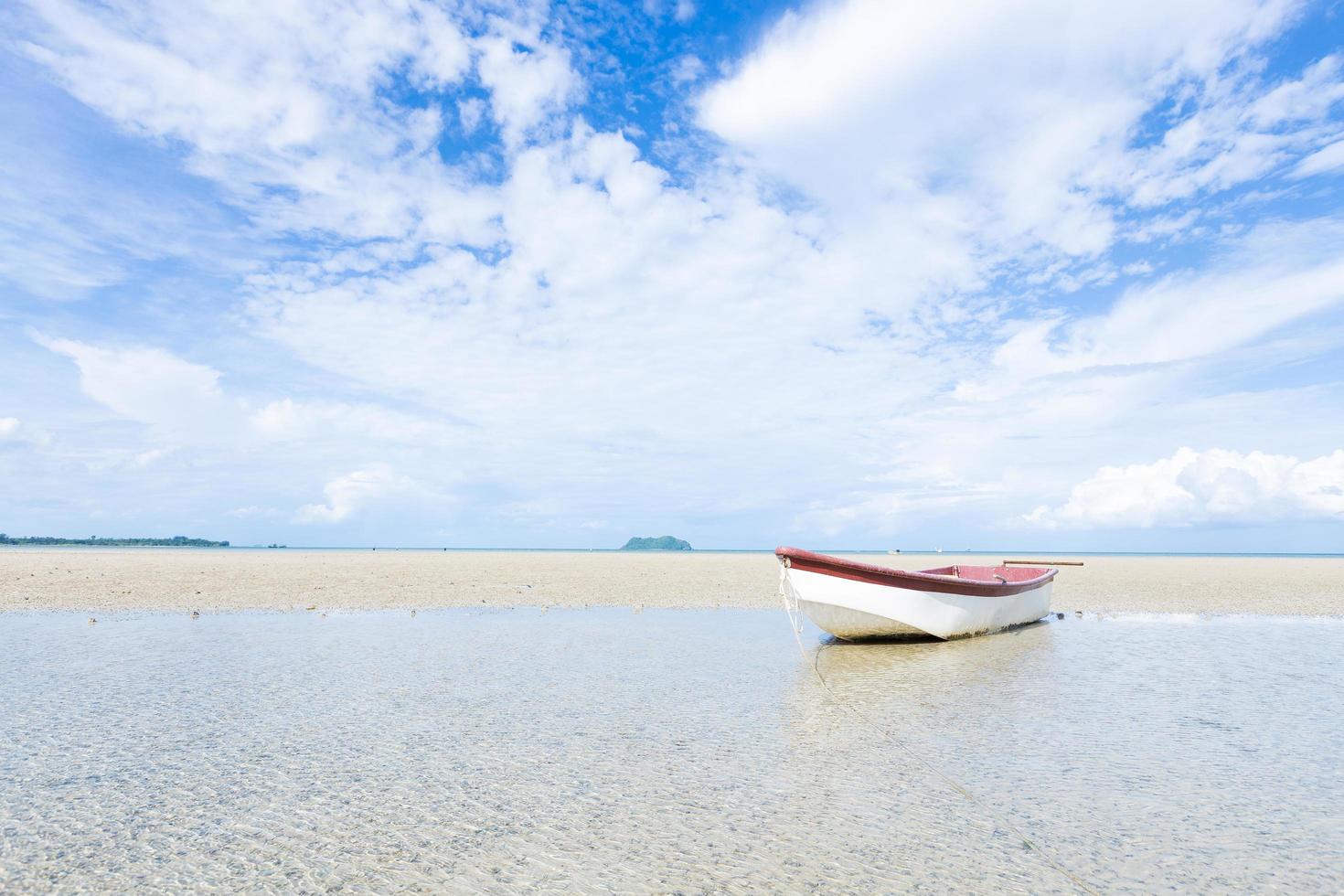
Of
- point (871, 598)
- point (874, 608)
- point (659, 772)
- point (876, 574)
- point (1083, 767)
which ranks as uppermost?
point (876, 574)

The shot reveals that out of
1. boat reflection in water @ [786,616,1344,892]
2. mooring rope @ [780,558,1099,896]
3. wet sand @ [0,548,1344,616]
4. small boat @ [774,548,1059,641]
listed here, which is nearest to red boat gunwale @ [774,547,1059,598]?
small boat @ [774,548,1059,641]

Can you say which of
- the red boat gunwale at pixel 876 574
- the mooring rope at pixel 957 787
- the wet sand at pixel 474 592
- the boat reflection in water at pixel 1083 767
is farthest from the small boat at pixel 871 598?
the wet sand at pixel 474 592

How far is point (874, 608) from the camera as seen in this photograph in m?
17.5

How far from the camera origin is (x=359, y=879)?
5.51 metres

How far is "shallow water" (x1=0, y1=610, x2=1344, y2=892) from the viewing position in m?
5.80

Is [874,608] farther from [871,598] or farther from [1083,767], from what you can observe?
[1083,767]

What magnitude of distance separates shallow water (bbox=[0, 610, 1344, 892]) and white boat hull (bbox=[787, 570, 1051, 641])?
1.84 meters

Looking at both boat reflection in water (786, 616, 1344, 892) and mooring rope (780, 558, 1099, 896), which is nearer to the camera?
mooring rope (780, 558, 1099, 896)

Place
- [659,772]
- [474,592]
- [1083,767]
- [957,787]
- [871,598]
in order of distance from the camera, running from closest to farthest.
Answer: [957,787], [659,772], [1083,767], [871,598], [474,592]

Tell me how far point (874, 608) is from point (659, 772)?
10603 millimetres

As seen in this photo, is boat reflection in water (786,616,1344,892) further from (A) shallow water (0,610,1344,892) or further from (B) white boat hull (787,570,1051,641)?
(B) white boat hull (787,570,1051,641)

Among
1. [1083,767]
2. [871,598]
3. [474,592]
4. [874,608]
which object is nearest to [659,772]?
[1083,767]

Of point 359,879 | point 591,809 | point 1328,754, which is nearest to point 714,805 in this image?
point 591,809

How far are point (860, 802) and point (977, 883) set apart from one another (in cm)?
177
